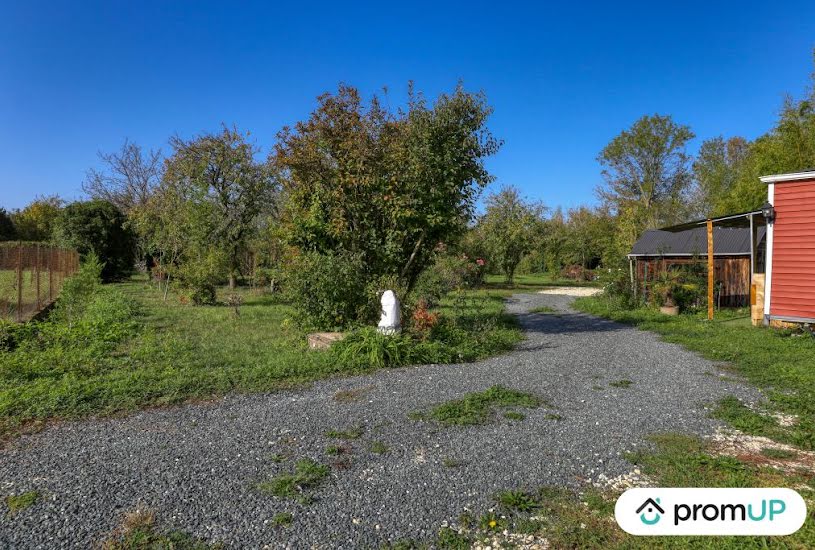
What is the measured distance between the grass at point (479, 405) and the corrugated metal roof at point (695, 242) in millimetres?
13354

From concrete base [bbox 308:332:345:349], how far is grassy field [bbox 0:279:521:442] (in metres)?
→ 0.26

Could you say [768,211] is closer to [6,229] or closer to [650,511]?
[650,511]

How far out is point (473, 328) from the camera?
9578mm

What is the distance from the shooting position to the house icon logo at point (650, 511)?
287cm

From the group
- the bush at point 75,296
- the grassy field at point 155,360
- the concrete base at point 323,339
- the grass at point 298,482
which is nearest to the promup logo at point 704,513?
the grass at point 298,482

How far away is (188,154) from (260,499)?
63.2 ft

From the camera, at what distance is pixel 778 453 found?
13.1 feet

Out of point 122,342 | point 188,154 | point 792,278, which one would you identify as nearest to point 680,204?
point 792,278

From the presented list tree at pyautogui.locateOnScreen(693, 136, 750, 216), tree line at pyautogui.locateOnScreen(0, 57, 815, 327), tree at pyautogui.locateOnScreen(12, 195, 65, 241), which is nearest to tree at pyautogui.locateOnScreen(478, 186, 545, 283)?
tree line at pyautogui.locateOnScreen(0, 57, 815, 327)

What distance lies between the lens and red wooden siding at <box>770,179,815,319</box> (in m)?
10.2

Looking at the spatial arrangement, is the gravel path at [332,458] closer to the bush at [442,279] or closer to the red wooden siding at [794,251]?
the bush at [442,279]

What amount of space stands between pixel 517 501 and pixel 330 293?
5.96 meters

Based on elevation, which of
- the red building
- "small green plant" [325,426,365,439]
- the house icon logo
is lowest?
"small green plant" [325,426,365,439]

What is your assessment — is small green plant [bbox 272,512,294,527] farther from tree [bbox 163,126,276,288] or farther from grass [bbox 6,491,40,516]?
tree [bbox 163,126,276,288]
